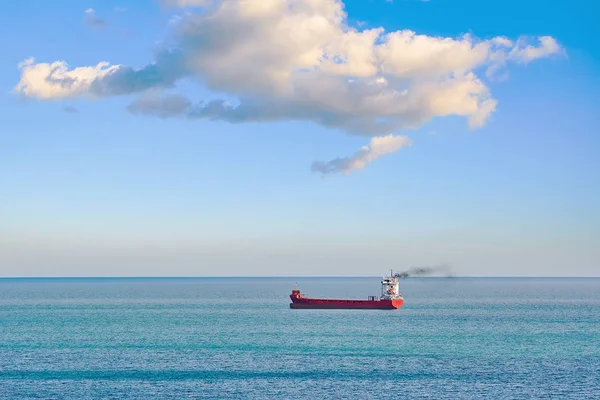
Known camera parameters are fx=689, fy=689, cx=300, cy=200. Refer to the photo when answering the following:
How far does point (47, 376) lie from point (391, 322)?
85.1 m

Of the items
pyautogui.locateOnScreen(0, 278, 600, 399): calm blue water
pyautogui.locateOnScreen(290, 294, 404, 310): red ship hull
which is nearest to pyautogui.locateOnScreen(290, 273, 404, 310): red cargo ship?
pyautogui.locateOnScreen(290, 294, 404, 310): red ship hull

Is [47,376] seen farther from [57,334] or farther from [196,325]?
[196,325]

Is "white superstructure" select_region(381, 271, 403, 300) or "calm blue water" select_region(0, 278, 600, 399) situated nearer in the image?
Answer: "calm blue water" select_region(0, 278, 600, 399)

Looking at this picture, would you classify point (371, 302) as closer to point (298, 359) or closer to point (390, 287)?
point (390, 287)

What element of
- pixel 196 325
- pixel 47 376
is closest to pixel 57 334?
pixel 196 325

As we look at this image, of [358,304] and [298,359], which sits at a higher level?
[358,304]

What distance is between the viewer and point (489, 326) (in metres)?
143

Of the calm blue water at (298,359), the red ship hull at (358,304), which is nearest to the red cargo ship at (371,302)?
the red ship hull at (358,304)

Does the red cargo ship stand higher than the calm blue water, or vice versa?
the red cargo ship

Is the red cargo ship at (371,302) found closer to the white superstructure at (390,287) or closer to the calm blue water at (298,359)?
the white superstructure at (390,287)

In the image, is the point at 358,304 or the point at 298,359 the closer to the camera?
the point at 298,359

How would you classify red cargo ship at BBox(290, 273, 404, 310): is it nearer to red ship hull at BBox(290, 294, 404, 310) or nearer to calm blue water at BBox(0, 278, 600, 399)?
red ship hull at BBox(290, 294, 404, 310)

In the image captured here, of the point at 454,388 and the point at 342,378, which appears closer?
the point at 454,388

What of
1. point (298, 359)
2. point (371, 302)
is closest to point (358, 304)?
point (371, 302)
